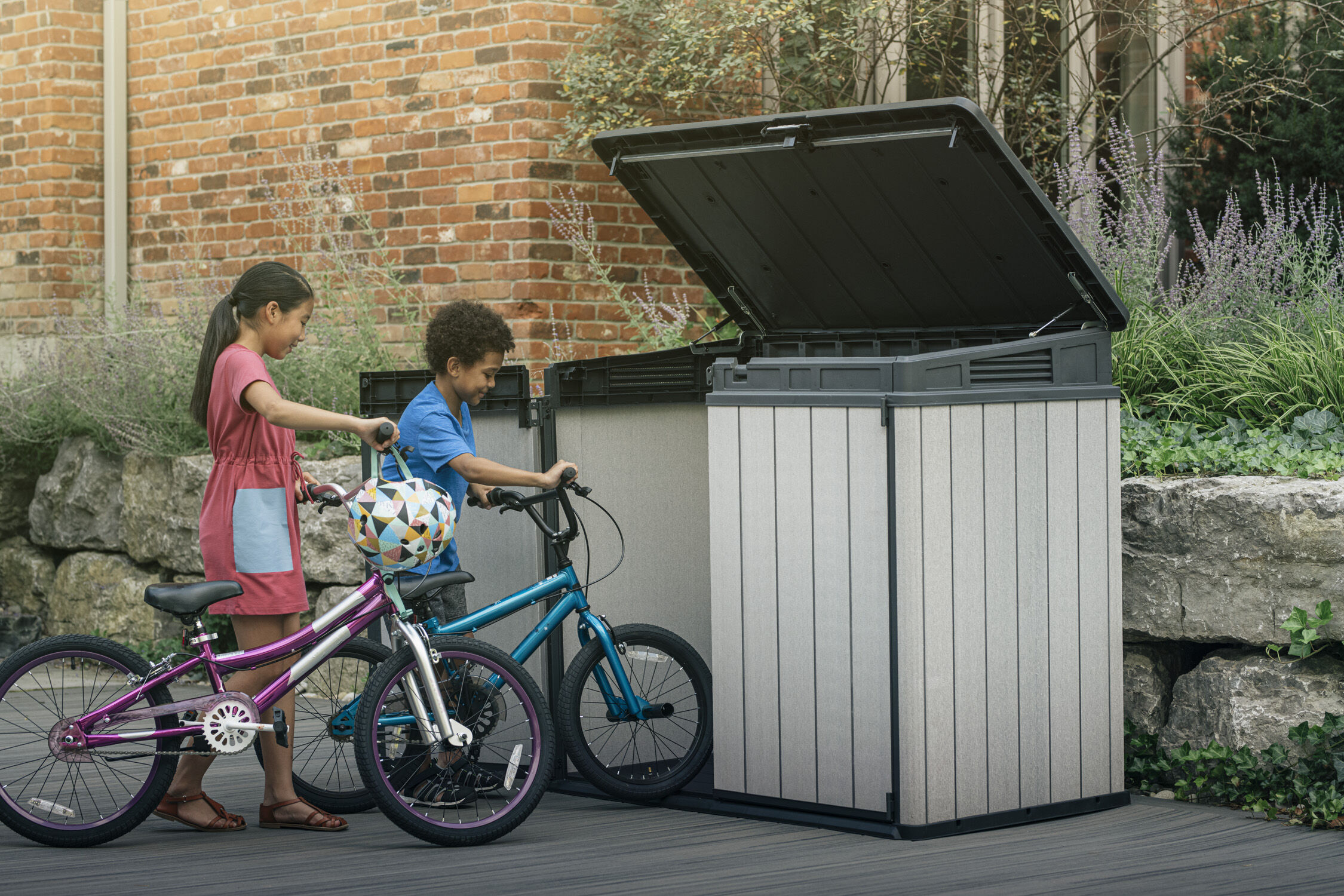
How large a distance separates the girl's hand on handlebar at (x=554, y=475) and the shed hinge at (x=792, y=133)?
3.97ft

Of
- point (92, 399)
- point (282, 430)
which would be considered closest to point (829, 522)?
point (282, 430)

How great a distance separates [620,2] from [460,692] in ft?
14.4

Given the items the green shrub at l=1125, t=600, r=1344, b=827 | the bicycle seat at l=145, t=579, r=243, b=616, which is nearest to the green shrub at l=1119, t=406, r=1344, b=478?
the green shrub at l=1125, t=600, r=1344, b=827

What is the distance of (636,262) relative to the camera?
850cm

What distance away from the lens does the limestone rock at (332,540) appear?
7.46 m

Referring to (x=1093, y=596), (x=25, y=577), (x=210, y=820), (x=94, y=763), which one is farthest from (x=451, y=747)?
(x=25, y=577)

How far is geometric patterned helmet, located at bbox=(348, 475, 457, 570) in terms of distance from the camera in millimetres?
4613

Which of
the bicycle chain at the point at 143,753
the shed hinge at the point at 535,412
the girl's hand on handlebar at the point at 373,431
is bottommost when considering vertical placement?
the bicycle chain at the point at 143,753

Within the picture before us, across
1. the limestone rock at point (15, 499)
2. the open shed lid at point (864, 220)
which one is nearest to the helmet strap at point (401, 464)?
the open shed lid at point (864, 220)

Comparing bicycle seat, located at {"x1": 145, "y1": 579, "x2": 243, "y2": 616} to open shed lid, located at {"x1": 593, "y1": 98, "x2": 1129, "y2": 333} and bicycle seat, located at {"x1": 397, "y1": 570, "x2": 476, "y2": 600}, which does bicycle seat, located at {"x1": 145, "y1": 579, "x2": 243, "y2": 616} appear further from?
open shed lid, located at {"x1": 593, "y1": 98, "x2": 1129, "y2": 333}

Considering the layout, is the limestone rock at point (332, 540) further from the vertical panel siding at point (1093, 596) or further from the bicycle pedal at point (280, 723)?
the vertical panel siding at point (1093, 596)

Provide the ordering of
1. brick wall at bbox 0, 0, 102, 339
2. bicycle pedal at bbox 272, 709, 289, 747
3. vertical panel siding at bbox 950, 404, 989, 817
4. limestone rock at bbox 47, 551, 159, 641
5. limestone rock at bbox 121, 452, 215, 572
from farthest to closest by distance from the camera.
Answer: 1. brick wall at bbox 0, 0, 102, 339
2. limestone rock at bbox 47, 551, 159, 641
3. limestone rock at bbox 121, 452, 215, 572
4. bicycle pedal at bbox 272, 709, 289, 747
5. vertical panel siding at bbox 950, 404, 989, 817

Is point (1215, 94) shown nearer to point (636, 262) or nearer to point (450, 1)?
point (636, 262)

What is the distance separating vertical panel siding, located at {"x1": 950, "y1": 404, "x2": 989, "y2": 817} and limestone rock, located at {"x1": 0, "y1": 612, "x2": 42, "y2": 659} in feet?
18.4
